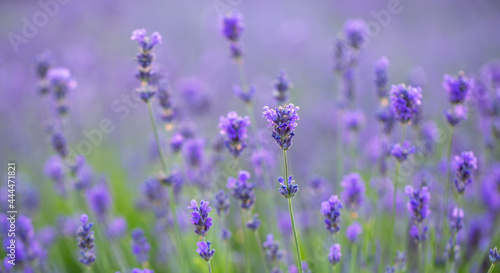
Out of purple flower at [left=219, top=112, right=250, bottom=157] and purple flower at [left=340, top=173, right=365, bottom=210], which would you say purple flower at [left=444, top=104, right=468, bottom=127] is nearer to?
purple flower at [left=340, top=173, right=365, bottom=210]

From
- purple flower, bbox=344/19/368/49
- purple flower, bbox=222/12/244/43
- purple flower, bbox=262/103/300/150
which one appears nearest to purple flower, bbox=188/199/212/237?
purple flower, bbox=262/103/300/150

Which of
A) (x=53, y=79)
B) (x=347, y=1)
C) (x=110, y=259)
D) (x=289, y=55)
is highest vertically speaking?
(x=347, y=1)

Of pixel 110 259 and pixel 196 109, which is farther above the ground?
pixel 196 109

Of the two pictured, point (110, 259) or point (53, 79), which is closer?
point (53, 79)

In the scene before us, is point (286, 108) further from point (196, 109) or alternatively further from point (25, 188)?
point (25, 188)

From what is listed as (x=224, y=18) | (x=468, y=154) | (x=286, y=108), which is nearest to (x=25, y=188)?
(x=224, y=18)

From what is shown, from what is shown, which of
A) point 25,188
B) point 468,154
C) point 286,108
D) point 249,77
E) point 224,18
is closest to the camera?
point 286,108

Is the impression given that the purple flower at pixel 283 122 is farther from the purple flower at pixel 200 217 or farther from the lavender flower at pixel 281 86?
the lavender flower at pixel 281 86

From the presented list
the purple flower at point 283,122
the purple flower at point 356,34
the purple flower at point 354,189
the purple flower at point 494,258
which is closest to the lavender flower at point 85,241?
the purple flower at point 283,122
